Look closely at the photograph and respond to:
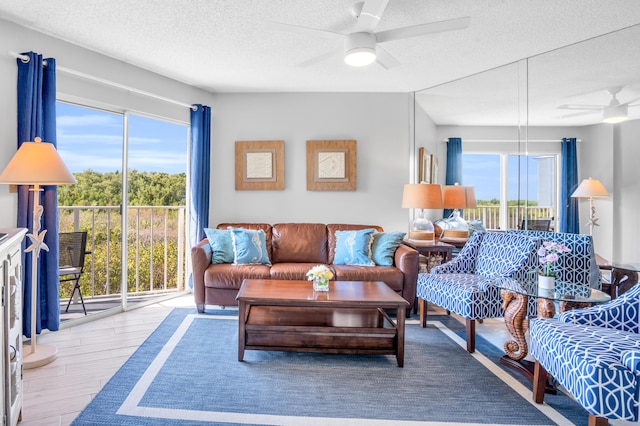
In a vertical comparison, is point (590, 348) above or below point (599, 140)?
below

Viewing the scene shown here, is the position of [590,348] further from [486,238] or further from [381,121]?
[381,121]

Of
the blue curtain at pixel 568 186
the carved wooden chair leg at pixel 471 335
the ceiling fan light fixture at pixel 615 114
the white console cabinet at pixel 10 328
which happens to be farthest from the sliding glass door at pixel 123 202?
the ceiling fan light fixture at pixel 615 114

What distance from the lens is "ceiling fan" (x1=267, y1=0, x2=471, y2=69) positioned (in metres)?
2.24

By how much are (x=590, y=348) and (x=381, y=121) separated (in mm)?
3556

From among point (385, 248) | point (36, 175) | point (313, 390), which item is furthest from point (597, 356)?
point (36, 175)

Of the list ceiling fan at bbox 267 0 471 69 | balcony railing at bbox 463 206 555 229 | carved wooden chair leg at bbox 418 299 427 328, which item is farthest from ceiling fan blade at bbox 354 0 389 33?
balcony railing at bbox 463 206 555 229

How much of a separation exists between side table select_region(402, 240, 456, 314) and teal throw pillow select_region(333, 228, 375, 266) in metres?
0.44

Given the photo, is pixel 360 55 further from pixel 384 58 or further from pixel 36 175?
pixel 36 175

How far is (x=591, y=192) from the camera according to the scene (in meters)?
3.55

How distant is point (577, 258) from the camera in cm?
286

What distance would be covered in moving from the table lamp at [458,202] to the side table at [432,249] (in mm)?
329

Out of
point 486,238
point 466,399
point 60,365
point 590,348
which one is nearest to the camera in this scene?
point 590,348

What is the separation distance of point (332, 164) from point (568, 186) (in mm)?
2485

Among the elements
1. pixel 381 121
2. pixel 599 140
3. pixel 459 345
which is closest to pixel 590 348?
pixel 459 345
